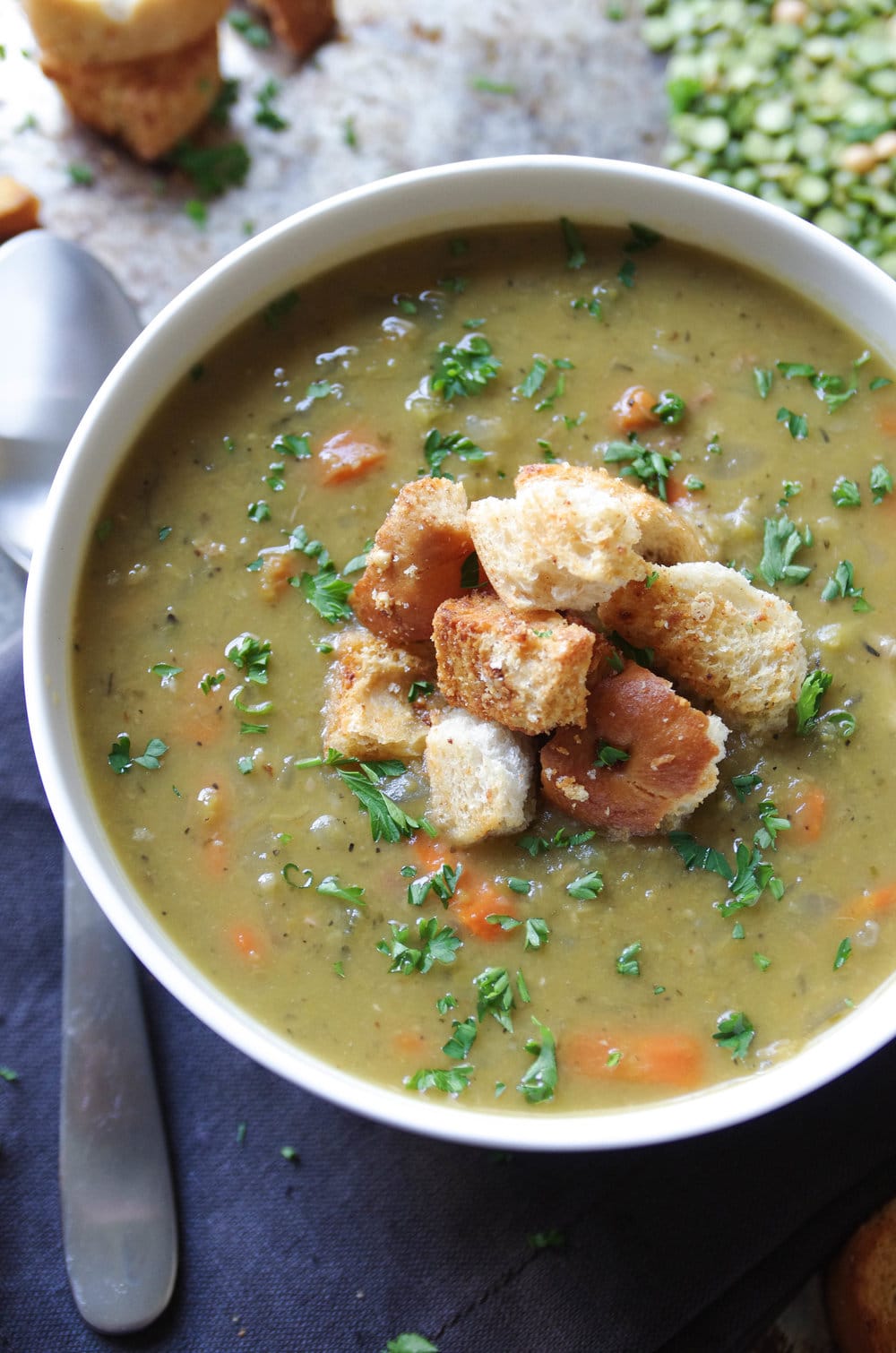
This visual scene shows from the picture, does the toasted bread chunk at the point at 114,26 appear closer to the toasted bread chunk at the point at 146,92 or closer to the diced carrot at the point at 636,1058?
the toasted bread chunk at the point at 146,92

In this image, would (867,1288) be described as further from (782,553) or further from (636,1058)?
(782,553)

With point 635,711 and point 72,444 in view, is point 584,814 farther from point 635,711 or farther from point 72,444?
point 72,444

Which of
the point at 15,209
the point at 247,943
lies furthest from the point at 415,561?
the point at 15,209

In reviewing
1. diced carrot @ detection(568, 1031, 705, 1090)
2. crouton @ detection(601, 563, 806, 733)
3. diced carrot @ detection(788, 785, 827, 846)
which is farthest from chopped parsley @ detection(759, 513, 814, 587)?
diced carrot @ detection(568, 1031, 705, 1090)

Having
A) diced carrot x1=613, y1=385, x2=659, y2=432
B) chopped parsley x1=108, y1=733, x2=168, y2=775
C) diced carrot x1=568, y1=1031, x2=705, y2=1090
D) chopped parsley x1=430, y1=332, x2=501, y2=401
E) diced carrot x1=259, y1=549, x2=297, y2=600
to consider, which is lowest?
diced carrot x1=568, y1=1031, x2=705, y2=1090

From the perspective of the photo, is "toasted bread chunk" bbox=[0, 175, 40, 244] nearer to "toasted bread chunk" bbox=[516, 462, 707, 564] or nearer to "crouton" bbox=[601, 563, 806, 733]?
"toasted bread chunk" bbox=[516, 462, 707, 564]

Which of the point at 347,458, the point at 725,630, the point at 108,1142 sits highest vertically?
the point at 725,630
